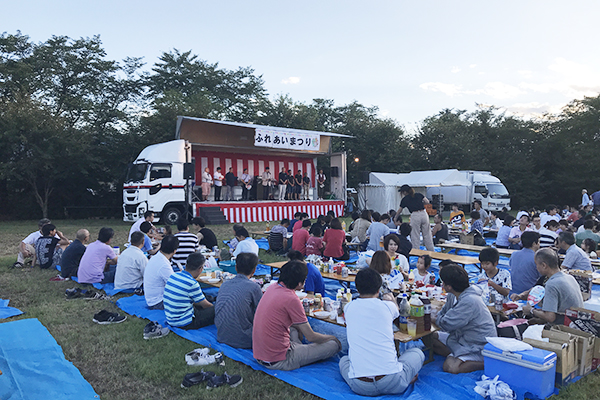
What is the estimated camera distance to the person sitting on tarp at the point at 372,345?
3295 mm

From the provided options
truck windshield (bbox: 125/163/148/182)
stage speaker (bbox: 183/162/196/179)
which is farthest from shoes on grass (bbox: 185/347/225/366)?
truck windshield (bbox: 125/163/148/182)

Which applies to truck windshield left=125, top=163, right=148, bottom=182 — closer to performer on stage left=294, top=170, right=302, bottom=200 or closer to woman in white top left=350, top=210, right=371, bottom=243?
performer on stage left=294, top=170, right=302, bottom=200

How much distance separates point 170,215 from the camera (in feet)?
51.9

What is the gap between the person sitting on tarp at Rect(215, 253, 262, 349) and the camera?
4270mm

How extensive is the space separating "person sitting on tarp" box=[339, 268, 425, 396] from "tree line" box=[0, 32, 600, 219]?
17809 millimetres

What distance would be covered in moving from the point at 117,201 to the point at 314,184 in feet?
34.5

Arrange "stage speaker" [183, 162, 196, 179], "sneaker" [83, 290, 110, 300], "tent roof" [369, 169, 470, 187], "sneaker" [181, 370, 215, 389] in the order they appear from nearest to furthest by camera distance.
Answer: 1. "sneaker" [181, 370, 215, 389]
2. "sneaker" [83, 290, 110, 300]
3. "stage speaker" [183, 162, 196, 179]
4. "tent roof" [369, 169, 470, 187]

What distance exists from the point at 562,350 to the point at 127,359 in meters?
4.10

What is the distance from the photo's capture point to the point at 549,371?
131 inches

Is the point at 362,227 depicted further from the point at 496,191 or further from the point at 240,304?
the point at 496,191

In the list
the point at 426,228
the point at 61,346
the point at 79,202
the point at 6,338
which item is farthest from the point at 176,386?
the point at 79,202

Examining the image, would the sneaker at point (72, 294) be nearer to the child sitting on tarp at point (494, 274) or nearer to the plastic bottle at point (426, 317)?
the plastic bottle at point (426, 317)

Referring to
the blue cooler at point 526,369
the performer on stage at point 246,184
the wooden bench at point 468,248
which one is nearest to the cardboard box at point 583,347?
the blue cooler at point 526,369

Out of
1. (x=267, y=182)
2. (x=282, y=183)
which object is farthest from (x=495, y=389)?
(x=282, y=183)
